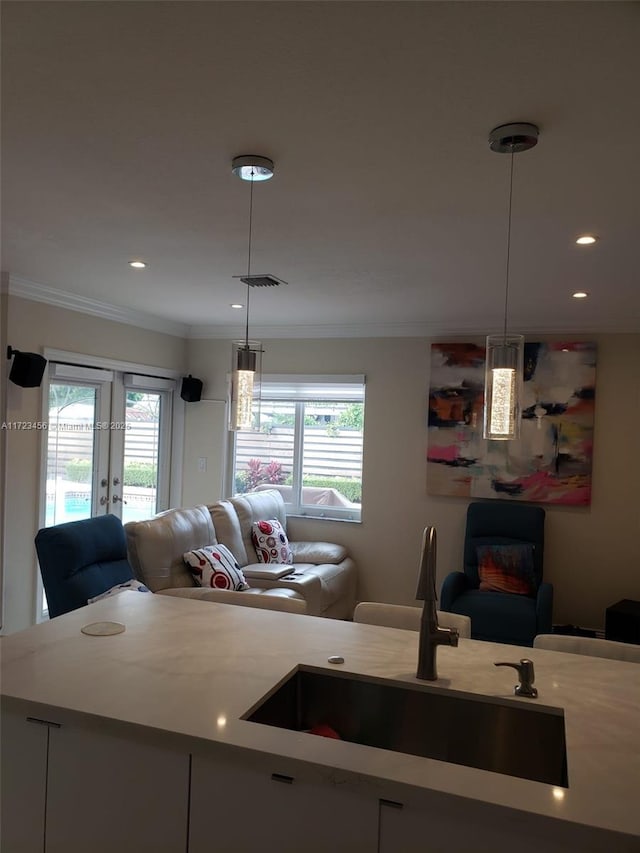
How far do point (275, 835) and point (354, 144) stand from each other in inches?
73.5

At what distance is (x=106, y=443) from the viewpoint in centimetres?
509

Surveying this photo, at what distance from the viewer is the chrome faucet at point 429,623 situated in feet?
5.29

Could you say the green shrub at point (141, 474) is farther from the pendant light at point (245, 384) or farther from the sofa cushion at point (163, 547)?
the pendant light at point (245, 384)

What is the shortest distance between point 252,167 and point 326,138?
0.31m

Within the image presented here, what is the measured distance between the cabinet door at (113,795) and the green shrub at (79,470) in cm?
357

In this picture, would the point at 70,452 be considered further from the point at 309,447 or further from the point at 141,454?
the point at 309,447

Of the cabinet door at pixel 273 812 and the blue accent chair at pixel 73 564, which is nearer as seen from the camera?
the cabinet door at pixel 273 812

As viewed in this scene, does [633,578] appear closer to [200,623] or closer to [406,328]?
[406,328]

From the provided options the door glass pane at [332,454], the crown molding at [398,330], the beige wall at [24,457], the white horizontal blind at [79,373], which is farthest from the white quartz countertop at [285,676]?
the crown molding at [398,330]

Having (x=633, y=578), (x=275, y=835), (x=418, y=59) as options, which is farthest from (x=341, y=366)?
(x=275, y=835)

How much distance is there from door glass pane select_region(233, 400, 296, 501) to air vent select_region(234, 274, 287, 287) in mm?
2125

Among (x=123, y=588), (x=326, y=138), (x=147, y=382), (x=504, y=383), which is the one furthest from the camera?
(x=147, y=382)

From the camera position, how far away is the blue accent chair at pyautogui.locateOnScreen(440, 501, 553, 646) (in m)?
4.21

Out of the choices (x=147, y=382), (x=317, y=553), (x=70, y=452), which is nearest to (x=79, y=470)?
(x=70, y=452)
